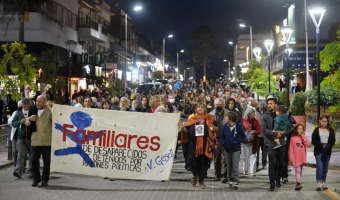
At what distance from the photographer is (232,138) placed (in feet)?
40.1

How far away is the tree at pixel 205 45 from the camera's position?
140 m

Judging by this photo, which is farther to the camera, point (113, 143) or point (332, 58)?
point (332, 58)

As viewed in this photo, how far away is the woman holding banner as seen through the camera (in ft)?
40.0

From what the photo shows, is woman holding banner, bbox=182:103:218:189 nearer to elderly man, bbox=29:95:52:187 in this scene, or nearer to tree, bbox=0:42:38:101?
elderly man, bbox=29:95:52:187

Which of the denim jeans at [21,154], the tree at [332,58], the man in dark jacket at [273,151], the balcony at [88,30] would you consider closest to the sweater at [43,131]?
the denim jeans at [21,154]

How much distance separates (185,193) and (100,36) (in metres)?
50.5

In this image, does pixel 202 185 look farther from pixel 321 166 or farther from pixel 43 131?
pixel 43 131

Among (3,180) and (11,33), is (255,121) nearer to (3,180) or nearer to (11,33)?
(3,180)

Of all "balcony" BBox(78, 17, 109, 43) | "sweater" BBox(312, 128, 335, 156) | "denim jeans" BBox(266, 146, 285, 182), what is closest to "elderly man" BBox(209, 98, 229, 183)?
"denim jeans" BBox(266, 146, 285, 182)

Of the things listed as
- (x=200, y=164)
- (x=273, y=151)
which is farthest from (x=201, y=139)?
(x=273, y=151)

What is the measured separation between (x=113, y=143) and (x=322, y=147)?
4152 millimetres

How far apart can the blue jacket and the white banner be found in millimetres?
1010

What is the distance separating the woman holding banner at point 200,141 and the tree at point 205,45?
127099 mm

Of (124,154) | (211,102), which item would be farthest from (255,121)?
(211,102)
